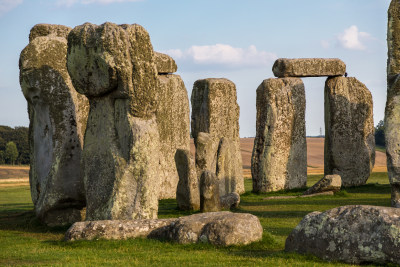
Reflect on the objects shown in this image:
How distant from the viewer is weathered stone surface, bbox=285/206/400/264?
8852 mm

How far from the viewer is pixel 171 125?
80.1 feet

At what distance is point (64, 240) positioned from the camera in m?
11.8

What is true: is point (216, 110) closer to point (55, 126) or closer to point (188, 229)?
point (55, 126)

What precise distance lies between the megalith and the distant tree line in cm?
3823

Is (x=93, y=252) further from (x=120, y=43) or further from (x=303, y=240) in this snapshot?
(x=120, y=43)

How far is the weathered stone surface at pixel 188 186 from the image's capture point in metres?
17.2

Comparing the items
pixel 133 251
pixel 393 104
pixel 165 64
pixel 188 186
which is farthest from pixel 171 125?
pixel 133 251

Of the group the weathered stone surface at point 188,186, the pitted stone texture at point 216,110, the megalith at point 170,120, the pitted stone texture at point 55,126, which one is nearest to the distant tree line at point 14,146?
the megalith at point 170,120

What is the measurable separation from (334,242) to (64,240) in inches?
182

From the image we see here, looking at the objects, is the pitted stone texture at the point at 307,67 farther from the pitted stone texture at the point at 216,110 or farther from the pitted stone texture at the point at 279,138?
the pitted stone texture at the point at 216,110

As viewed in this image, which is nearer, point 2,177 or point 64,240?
point 64,240

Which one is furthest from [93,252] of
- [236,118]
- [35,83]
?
[236,118]

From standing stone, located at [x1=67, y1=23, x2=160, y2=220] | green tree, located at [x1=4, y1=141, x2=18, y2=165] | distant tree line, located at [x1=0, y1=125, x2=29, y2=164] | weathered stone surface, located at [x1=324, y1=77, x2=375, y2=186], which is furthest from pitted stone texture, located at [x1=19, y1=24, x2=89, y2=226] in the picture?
distant tree line, located at [x1=0, y1=125, x2=29, y2=164]

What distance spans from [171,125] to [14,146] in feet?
129
